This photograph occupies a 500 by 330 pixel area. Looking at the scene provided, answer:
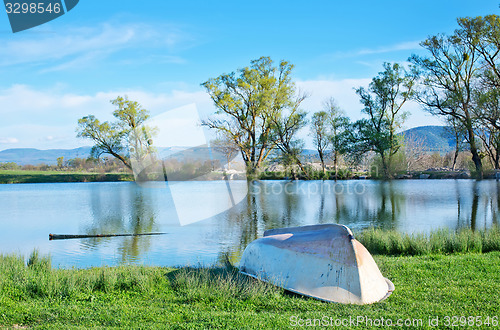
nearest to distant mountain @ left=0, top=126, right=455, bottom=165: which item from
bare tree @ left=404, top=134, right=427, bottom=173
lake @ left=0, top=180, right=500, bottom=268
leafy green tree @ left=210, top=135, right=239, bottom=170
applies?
bare tree @ left=404, top=134, right=427, bottom=173

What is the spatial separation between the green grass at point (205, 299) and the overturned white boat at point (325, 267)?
18 centimetres

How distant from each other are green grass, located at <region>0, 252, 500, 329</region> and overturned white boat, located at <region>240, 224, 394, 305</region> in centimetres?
18

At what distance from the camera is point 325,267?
17.6ft

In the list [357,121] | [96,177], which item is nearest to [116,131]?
[96,177]

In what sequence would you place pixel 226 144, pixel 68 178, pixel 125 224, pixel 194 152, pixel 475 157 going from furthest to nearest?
pixel 68 178 < pixel 226 144 < pixel 475 157 < pixel 125 224 < pixel 194 152

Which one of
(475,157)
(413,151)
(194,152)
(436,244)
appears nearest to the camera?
(436,244)

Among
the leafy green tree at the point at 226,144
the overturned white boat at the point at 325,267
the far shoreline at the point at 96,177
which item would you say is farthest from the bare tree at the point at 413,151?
the overturned white boat at the point at 325,267

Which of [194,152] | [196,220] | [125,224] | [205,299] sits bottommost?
[196,220]

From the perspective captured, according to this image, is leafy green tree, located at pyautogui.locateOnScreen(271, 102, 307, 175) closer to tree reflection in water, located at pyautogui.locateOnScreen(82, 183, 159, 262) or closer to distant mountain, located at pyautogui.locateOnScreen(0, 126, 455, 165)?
distant mountain, located at pyautogui.locateOnScreen(0, 126, 455, 165)

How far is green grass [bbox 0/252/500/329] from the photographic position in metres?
4.47

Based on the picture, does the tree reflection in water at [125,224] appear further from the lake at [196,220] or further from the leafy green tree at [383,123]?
the leafy green tree at [383,123]

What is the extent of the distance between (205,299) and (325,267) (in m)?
1.74

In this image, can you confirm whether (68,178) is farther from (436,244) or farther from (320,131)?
(436,244)

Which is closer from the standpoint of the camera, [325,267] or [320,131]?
[325,267]
